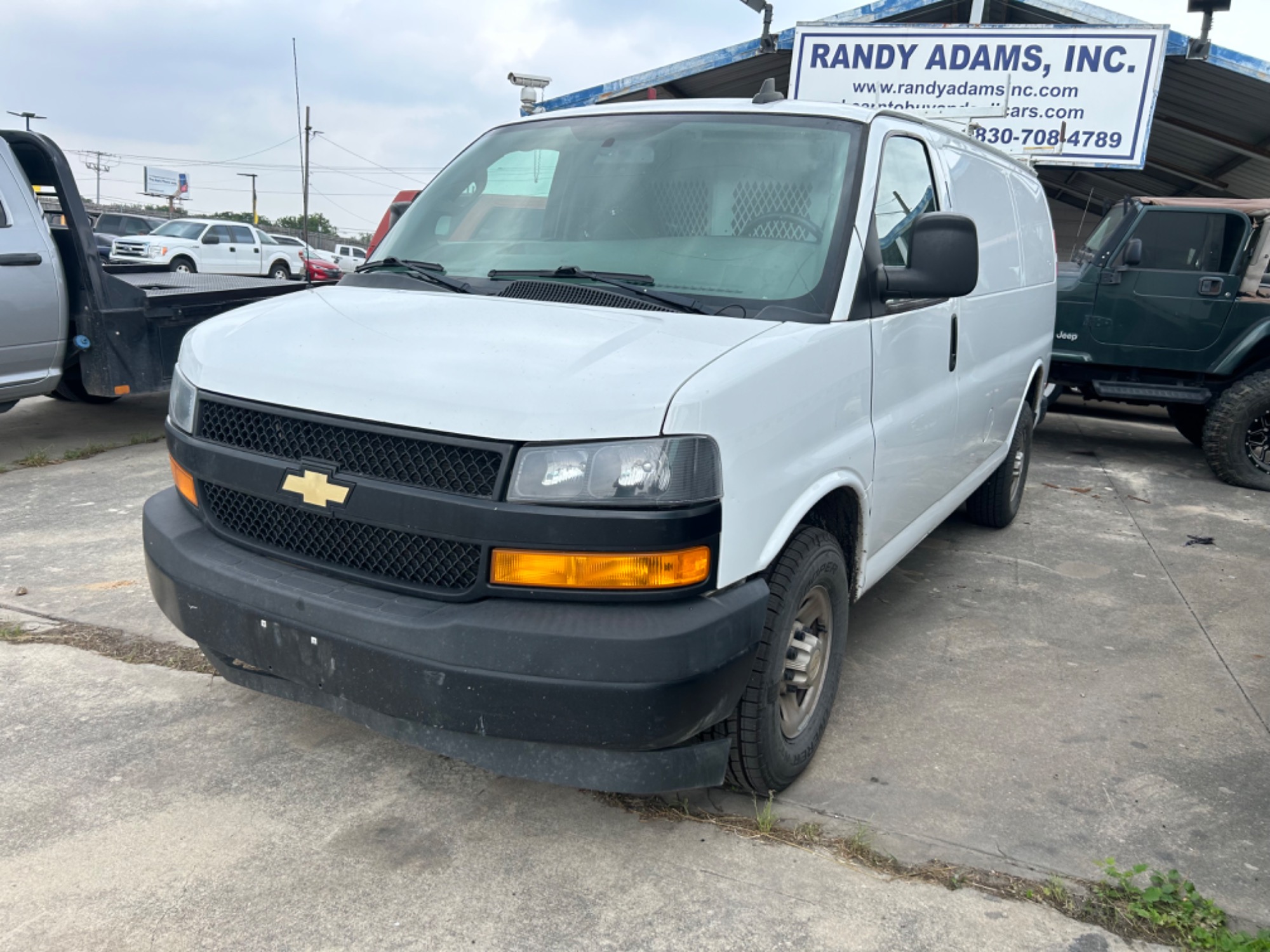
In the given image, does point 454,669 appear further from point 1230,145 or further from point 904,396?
point 1230,145

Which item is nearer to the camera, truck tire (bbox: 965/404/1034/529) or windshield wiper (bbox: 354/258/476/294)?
windshield wiper (bbox: 354/258/476/294)

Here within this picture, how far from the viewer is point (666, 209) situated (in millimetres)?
3271

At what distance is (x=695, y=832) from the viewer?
9.21 ft

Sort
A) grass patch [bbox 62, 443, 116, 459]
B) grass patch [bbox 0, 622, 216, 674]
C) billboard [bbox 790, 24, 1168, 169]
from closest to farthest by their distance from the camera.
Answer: grass patch [bbox 0, 622, 216, 674] < grass patch [bbox 62, 443, 116, 459] < billboard [bbox 790, 24, 1168, 169]

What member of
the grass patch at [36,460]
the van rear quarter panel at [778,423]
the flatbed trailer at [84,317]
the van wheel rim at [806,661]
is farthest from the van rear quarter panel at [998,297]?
the grass patch at [36,460]

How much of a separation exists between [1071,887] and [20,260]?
649 centimetres

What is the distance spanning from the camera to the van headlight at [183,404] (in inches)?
113

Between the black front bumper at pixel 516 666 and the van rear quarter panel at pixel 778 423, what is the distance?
0.56 feet

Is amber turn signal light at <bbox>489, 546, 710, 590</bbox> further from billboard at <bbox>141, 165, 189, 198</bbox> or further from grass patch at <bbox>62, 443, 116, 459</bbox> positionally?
billboard at <bbox>141, 165, 189, 198</bbox>

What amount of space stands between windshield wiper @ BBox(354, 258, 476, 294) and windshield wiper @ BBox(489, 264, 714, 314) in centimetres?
12

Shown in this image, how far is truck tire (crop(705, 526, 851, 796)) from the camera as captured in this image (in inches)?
105

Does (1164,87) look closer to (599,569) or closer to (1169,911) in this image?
(1169,911)

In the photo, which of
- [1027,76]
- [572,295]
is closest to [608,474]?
[572,295]

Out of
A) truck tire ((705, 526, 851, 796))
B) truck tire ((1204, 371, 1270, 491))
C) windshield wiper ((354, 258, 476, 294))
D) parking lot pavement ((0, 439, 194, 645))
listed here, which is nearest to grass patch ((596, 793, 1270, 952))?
truck tire ((705, 526, 851, 796))
